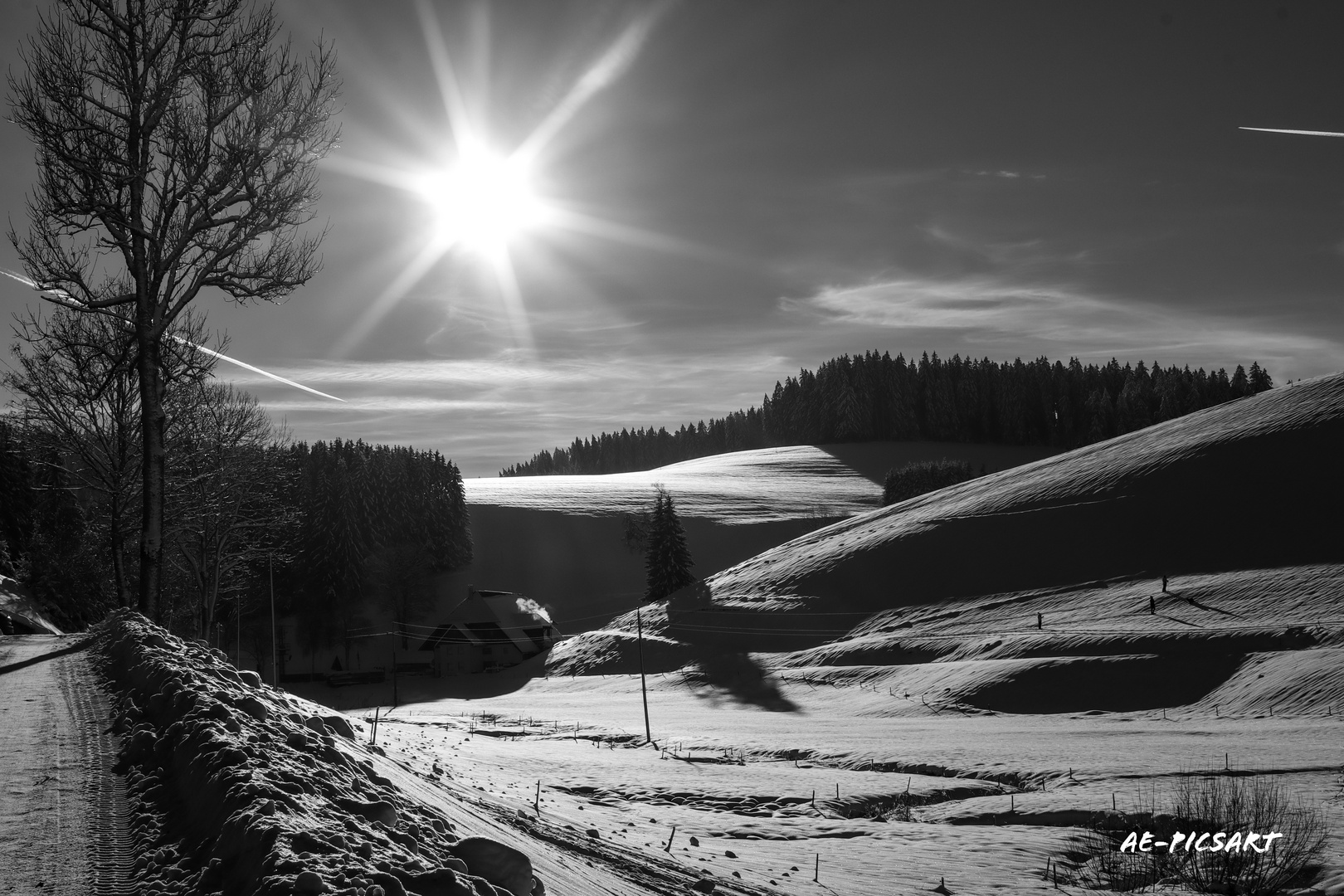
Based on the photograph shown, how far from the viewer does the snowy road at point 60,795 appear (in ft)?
14.5

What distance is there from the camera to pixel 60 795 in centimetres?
554

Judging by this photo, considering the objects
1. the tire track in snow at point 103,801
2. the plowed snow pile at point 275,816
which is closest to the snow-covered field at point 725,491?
the plowed snow pile at point 275,816

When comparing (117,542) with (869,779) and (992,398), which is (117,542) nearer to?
(869,779)

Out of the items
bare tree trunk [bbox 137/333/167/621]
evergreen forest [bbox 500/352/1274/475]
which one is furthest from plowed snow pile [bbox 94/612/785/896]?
evergreen forest [bbox 500/352/1274/475]

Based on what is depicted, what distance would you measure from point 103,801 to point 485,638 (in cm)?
6983

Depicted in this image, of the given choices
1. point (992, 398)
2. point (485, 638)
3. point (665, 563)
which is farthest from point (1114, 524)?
point (992, 398)

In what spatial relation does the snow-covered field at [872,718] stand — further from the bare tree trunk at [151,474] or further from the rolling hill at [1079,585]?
the bare tree trunk at [151,474]

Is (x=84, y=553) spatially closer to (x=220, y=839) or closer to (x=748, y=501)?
(x=220, y=839)

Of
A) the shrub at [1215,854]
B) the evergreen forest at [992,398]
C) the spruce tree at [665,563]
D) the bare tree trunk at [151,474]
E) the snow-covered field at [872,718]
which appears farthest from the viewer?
the evergreen forest at [992,398]

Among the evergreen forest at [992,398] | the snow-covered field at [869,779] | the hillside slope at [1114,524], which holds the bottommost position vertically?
the snow-covered field at [869,779]

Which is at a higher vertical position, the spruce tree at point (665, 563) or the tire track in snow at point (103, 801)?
the tire track in snow at point (103, 801)

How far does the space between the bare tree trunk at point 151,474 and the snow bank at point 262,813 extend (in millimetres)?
5982

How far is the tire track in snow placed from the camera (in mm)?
4457

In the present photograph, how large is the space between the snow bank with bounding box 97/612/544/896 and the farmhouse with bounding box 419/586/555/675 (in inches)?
2626
